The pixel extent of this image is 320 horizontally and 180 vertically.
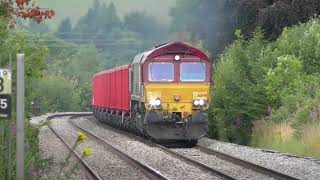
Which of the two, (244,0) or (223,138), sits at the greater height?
(244,0)

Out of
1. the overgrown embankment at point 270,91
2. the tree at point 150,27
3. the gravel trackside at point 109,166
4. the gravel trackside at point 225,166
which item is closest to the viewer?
the gravel trackside at point 225,166

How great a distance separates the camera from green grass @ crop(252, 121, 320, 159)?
1775 centimetres

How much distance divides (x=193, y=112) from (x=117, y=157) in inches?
180

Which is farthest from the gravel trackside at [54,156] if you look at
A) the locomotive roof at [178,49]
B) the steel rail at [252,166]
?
the locomotive roof at [178,49]

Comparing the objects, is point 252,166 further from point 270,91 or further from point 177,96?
point 270,91

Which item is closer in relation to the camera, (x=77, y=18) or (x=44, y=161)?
(x=44, y=161)

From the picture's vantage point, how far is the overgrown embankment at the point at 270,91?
66.6 feet

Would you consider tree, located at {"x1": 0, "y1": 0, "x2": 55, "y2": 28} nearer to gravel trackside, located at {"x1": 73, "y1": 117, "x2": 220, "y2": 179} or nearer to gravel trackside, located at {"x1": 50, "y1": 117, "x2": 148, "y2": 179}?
gravel trackside, located at {"x1": 50, "y1": 117, "x2": 148, "y2": 179}

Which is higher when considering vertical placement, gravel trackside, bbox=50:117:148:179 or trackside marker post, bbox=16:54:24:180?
trackside marker post, bbox=16:54:24:180

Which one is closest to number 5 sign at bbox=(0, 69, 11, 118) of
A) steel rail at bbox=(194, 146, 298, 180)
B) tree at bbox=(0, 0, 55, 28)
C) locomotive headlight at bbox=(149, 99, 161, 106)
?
tree at bbox=(0, 0, 55, 28)

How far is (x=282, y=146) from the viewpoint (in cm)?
1953

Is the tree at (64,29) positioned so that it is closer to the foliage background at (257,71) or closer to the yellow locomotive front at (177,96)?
the foliage background at (257,71)

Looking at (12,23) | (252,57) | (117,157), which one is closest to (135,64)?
(252,57)

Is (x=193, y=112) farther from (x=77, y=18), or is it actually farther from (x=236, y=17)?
(x=77, y=18)
